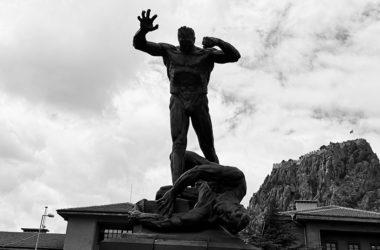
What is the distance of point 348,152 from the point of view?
11781 centimetres

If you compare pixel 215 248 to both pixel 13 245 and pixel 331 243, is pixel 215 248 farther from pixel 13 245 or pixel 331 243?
pixel 13 245

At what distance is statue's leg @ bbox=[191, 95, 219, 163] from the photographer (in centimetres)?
732

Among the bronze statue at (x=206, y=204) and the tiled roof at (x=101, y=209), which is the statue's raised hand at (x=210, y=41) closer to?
the bronze statue at (x=206, y=204)

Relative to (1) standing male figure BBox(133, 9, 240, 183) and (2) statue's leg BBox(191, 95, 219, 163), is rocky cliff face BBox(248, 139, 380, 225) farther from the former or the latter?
(1) standing male figure BBox(133, 9, 240, 183)

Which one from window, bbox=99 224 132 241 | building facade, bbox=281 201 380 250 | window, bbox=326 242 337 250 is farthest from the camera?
window, bbox=99 224 132 241

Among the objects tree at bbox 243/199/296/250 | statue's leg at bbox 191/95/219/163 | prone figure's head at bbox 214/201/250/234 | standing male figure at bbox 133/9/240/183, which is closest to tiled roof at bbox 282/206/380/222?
tree at bbox 243/199/296/250

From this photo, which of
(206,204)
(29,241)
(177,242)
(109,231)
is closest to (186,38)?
(206,204)

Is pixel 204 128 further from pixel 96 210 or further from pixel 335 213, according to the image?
pixel 335 213

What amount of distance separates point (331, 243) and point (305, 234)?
2425 millimetres

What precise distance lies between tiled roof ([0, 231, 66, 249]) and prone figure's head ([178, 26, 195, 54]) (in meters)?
30.8

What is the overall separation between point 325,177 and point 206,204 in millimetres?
113777

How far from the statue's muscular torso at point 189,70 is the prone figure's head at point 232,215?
2076 millimetres

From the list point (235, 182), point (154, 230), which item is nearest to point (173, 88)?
point (235, 182)

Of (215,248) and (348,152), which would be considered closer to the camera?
(215,248)
